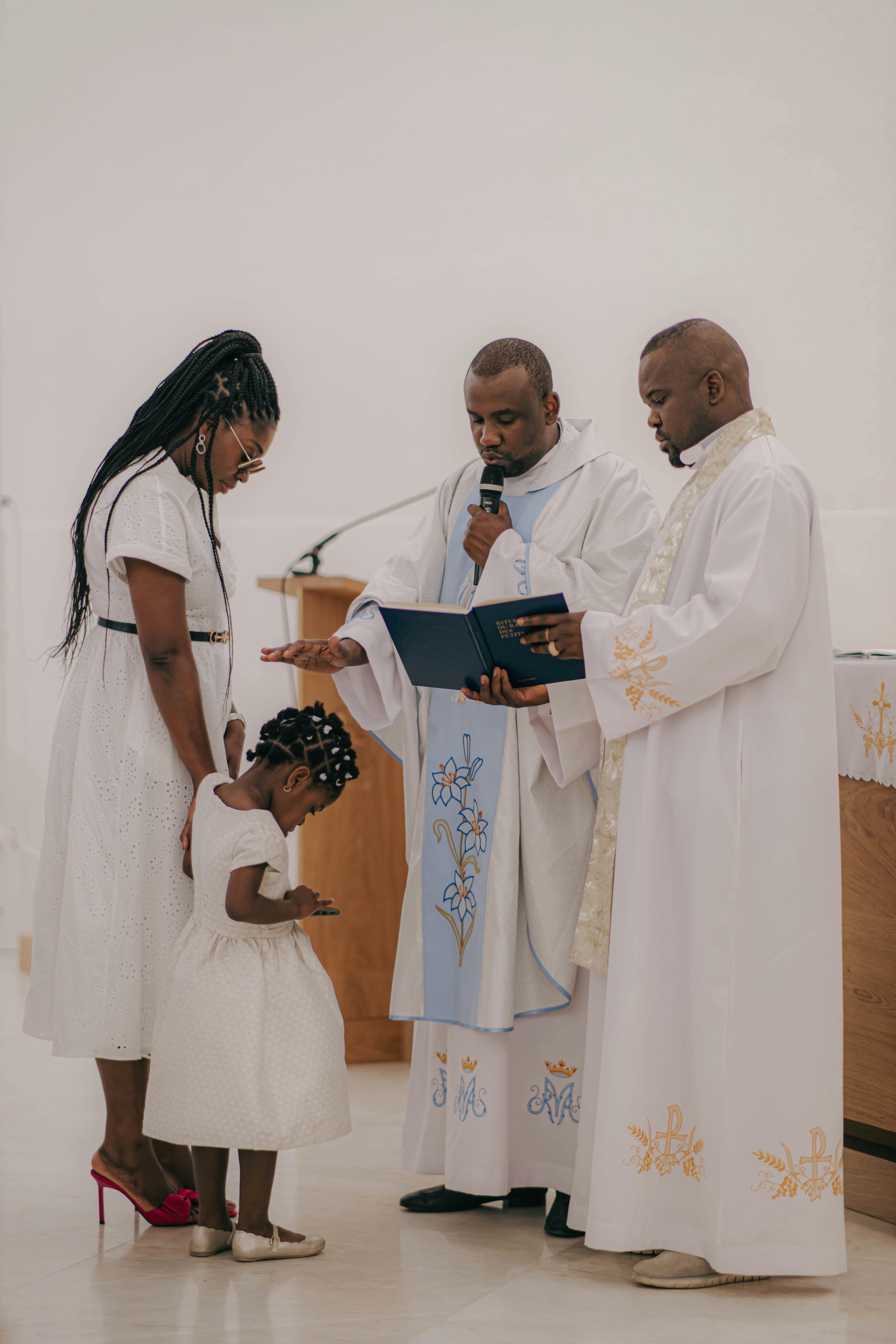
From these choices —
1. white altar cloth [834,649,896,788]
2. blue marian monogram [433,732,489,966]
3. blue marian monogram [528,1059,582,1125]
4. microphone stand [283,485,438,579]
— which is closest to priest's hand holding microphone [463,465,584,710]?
blue marian monogram [433,732,489,966]

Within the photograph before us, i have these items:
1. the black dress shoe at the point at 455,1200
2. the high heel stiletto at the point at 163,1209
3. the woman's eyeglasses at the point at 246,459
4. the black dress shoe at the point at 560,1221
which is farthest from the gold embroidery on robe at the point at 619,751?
the high heel stiletto at the point at 163,1209

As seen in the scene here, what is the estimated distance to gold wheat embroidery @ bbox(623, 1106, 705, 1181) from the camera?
2.22 meters

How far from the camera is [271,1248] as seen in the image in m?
2.34

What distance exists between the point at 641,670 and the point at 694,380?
1.96 ft

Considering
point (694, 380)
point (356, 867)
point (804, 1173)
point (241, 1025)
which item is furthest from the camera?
point (356, 867)

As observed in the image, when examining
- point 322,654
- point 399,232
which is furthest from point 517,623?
point 399,232

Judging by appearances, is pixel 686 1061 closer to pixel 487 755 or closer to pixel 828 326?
pixel 487 755

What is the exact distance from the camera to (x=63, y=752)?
2615mm

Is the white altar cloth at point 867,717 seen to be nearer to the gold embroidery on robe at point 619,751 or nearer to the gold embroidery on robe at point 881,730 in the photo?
the gold embroidery on robe at point 881,730

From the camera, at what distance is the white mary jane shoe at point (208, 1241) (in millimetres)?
2363

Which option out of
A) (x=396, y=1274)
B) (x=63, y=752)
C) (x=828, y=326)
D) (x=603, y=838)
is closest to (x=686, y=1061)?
(x=603, y=838)

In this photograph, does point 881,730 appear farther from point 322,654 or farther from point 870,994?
point 322,654

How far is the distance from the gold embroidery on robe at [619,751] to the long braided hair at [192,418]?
865 millimetres

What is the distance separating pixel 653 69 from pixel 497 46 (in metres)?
0.70
